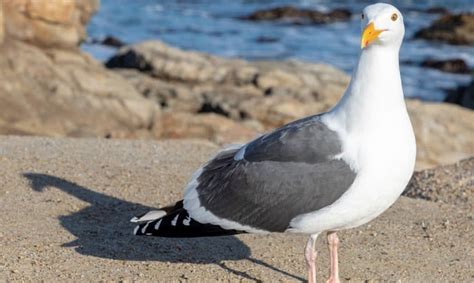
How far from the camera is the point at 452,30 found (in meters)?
33.4

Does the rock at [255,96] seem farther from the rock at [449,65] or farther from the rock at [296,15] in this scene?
the rock at [296,15]

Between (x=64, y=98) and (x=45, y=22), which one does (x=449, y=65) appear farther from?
(x=64, y=98)

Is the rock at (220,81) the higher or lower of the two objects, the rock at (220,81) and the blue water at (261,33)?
the higher

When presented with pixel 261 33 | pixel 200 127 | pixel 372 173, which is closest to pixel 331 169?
pixel 372 173

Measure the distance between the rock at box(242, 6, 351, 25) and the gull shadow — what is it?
30.3m

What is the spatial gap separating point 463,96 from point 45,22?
1040cm

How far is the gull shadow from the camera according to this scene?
6.50 meters

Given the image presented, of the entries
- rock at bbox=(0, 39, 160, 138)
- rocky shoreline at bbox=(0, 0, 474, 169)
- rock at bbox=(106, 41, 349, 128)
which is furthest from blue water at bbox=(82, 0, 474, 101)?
rock at bbox=(0, 39, 160, 138)

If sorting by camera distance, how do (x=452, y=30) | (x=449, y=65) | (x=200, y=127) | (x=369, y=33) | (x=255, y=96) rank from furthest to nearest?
(x=452, y=30) → (x=449, y=65) → (x=255, y=96) → (x=200, y=127) → (x=369, y=33)

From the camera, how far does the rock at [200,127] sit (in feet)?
48.4

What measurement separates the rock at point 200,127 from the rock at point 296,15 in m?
22.0

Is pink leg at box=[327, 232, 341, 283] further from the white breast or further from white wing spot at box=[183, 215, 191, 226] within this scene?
white wing spot at box=[183, 215, 191, 226]

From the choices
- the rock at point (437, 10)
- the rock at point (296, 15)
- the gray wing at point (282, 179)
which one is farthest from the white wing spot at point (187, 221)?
the rock at point (437, 10)

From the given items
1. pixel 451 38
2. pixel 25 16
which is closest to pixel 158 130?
pixel 25 16
